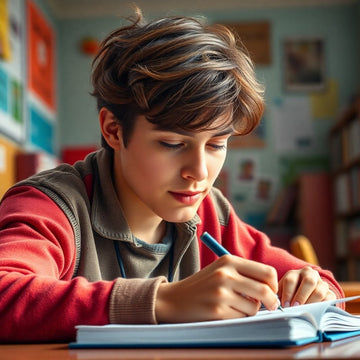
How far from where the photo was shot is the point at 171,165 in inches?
38.6

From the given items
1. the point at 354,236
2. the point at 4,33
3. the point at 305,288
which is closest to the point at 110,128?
the point at 305,288

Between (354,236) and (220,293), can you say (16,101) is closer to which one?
(354,236)

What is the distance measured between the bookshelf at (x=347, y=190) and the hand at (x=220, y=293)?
11.7ft

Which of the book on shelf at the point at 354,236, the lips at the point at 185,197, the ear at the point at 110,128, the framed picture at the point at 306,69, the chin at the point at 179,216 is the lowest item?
the book on shelf at the point at 354,236

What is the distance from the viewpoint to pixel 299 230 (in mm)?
4945

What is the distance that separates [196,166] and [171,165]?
4 centimetres

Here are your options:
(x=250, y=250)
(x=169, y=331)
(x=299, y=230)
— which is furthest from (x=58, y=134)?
(x=169, y=331)

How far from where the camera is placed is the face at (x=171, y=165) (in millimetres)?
976

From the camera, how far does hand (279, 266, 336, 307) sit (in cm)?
91

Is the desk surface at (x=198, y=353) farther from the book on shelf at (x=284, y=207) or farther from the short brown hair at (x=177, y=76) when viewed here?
the book on shelf at (x=284, y=207)

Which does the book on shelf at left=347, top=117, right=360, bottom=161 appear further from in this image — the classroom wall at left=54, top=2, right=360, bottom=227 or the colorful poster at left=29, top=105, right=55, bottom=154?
the colorful poster at left=29, top=105, right=55, bottom=154

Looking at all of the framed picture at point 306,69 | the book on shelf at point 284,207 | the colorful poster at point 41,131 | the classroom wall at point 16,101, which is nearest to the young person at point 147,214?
the classroom wall at point 16,101

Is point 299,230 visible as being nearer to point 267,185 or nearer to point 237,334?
point 267,185

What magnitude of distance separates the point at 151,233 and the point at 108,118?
216mm
